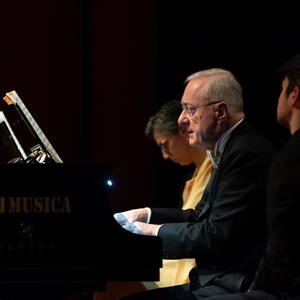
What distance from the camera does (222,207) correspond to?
2713 mm

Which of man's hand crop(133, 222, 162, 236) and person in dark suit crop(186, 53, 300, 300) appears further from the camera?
man's hand crop(133, 222, 162, 236)

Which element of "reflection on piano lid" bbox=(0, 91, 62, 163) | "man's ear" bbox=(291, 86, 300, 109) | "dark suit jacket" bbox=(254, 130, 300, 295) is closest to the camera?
"dark suit jacket" bbox=(254, 130, 300, 295)

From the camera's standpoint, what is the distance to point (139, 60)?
5305mm

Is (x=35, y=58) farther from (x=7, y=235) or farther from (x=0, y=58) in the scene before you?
(x=7, y=235)

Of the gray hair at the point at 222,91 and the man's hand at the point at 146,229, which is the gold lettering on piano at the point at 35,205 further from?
the gray hair at the point at 222,91

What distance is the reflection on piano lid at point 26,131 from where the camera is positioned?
2861mm

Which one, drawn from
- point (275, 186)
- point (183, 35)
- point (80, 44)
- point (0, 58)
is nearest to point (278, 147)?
point (183, 35)

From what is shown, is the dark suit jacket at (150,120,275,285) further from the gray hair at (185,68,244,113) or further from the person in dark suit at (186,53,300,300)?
the person in dark suit at (186,53,300,300)

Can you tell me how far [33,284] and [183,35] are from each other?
288cm

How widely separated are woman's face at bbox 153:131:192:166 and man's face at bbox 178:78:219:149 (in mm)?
1089

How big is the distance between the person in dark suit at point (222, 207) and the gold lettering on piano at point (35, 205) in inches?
17.3

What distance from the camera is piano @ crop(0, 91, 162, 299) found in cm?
237

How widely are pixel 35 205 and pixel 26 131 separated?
0.94 metres

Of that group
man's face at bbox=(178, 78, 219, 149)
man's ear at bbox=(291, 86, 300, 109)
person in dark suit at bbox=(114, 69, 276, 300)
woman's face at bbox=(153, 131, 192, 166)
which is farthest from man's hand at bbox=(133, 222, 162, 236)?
woman's face at bbox=(153, 131, 192, 166)
